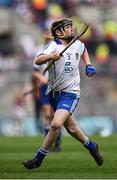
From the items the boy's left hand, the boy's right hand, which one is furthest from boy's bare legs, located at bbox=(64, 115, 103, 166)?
the boy's right hand

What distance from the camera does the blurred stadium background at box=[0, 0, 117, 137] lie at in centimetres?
3247

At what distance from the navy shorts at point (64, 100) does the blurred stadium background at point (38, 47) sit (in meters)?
18.2

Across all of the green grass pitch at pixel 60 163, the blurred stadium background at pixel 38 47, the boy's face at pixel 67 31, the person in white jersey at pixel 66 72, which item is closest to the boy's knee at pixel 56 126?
the person in white jersey at pixel 66 72

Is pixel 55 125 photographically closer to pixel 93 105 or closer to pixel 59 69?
pixel 59 69

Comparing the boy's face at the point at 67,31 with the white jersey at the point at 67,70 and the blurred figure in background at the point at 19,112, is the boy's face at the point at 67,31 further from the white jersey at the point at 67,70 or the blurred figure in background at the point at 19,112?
the blurred figure in background at the point at 19,112

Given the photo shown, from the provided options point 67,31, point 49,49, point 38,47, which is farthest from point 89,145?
point 38,47

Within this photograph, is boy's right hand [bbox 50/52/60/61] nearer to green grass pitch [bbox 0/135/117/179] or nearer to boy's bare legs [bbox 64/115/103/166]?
boy's bare legs [bbox 64/115/103/166]

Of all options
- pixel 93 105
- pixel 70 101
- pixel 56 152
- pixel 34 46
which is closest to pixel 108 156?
pixel 56 152

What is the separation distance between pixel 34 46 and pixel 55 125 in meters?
25.7

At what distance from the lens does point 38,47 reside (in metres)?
36.1

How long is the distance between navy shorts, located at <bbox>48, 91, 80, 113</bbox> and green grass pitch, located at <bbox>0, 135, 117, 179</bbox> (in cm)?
90

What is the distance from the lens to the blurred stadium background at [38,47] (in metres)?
32.5

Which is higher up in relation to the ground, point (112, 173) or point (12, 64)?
point (112, 173)

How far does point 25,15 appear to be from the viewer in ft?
125
